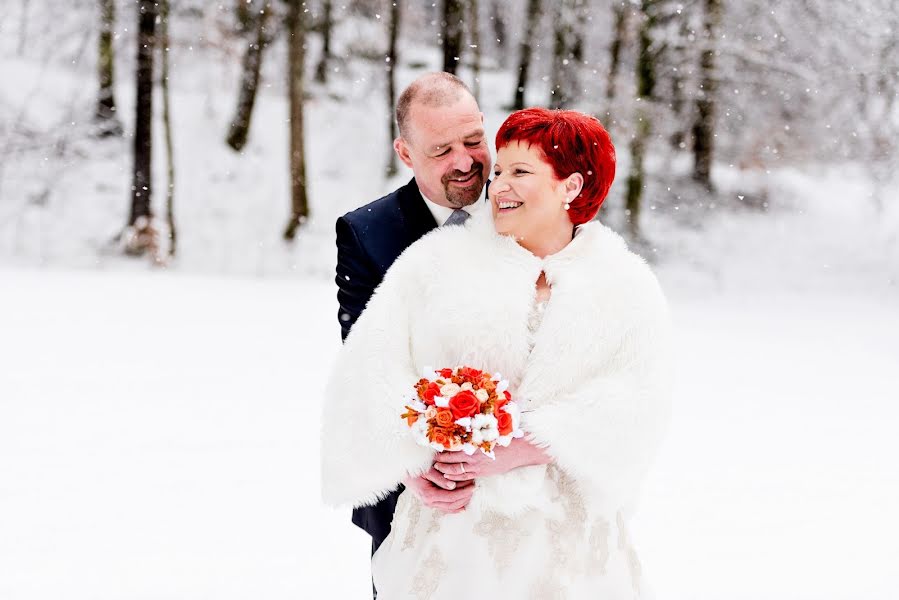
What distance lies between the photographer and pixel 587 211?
2.40 m

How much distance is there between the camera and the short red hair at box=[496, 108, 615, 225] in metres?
2.26

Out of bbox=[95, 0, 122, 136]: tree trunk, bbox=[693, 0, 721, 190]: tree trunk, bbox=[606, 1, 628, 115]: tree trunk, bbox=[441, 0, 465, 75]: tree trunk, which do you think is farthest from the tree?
bbox=[693, 0, 721, 190]: tree trunk

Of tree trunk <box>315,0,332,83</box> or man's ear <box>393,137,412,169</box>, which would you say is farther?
tree trunk <box>315,0,332,83</box>

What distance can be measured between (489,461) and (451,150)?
1070 millimetres

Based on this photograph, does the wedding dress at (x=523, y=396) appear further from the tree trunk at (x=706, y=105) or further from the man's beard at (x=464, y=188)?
the tree trunk at (x=706, y=105)

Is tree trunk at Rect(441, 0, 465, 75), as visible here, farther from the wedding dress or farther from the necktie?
the wedding dress

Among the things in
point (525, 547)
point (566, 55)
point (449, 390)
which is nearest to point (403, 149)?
point (449, 390)

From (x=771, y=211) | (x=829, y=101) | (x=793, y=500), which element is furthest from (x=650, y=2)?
(x=793, y=500)

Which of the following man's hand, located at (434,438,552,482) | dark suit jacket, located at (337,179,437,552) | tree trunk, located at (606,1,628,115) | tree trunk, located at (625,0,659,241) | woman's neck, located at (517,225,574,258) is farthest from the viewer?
tree trunk, located at (606,1,628,115)

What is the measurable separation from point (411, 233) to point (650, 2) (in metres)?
13.2

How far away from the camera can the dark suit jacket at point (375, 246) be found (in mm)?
2873

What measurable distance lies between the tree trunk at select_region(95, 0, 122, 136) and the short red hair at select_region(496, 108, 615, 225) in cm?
1465

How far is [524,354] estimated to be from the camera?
2.28 meters

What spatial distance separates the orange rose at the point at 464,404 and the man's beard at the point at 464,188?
97 centimetres
